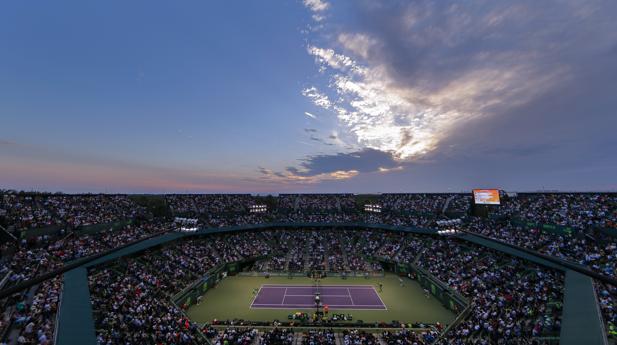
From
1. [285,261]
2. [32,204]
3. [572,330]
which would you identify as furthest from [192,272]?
[572,330]

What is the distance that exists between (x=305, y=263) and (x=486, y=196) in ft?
110

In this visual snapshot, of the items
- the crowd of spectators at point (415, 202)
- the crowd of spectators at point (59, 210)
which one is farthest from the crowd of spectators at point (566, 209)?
the crowd of spectators at point (59, 210)

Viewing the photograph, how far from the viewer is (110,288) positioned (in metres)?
26.0

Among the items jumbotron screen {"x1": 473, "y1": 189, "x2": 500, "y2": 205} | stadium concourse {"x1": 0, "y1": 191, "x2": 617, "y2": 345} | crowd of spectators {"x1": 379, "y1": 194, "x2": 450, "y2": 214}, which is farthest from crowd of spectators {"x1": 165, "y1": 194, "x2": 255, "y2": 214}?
jumbotron screen {"x1": 473, "y1": 189, "x2": 500, "y2": 205}

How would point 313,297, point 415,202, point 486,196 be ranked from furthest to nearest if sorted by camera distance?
point 415,202 < point 486,196 < point 313,297

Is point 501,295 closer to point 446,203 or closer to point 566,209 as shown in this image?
point 566,209

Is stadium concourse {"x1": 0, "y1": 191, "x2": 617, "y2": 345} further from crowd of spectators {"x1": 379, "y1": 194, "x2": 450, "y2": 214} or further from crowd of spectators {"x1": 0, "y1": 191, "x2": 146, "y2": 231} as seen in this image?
crowd of spectators {"x1": 379, "y1": 194, "x2": 450, "y2": 214}

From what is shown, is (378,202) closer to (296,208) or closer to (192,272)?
(296,208)

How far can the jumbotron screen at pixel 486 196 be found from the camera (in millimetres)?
45431

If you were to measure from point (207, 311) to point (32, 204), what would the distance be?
88.6 ft

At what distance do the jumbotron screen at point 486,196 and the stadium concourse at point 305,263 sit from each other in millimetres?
1769

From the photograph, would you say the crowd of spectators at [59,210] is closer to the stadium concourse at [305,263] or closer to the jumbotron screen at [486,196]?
the stadium concourse at [305,263]

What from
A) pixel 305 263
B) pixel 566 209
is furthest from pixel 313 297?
pixel 566 209

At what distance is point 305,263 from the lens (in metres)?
48.9
